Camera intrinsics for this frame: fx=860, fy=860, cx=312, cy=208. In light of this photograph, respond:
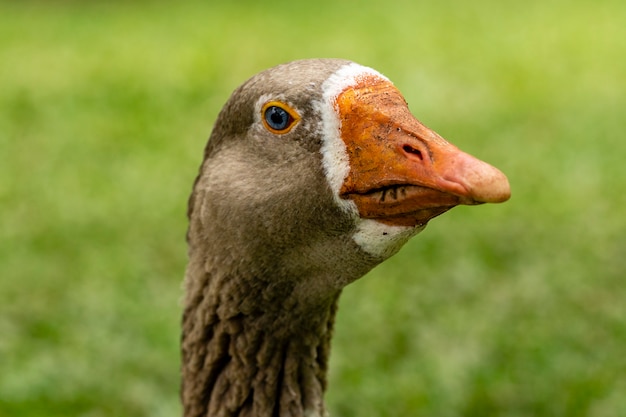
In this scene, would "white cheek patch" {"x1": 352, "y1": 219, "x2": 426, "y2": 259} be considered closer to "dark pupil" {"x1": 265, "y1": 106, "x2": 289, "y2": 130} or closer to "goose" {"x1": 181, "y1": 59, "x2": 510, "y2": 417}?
"goose" {"x1": 181, "y1": 59, "x2": 510, "y2": 417}

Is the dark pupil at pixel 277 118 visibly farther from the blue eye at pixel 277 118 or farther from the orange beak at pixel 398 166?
the orange beak at pixel 398 166

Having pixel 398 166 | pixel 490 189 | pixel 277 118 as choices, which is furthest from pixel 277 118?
pixel 490 189

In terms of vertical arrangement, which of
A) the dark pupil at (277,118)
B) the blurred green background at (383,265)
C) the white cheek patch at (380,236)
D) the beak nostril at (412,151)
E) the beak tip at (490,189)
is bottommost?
the beak tip at (490,189)

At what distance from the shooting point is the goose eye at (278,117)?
2.43m

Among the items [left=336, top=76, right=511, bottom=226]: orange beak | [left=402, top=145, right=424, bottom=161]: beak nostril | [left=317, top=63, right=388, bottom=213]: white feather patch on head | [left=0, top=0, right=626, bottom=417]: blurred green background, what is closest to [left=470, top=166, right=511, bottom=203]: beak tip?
[left=336, top=76, right=511, bottom=226]: orange beak

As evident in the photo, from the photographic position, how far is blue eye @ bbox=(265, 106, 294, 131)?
244 centimetres

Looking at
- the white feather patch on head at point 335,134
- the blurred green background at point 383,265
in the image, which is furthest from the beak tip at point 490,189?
the blurred green background at point 383,265

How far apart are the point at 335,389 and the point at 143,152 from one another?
3.56m

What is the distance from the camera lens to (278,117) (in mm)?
2467

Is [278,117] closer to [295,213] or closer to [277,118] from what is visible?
[277,118]

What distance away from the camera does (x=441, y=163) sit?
2100 millimetres

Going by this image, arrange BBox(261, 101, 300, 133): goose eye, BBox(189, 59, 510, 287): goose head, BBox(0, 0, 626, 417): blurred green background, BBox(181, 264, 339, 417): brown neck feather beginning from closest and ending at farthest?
BBox(189, 59, 510, 287): goose head < BBox(261, 101, 300, 133): goose eye < BBox(181, 264, 339, 417): brown neck feather < BBox(0, 0, 626, 417): blurred green background

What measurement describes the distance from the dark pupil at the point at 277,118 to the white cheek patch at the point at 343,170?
4.7 inches

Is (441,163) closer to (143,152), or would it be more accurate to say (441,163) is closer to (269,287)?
(269,287)
